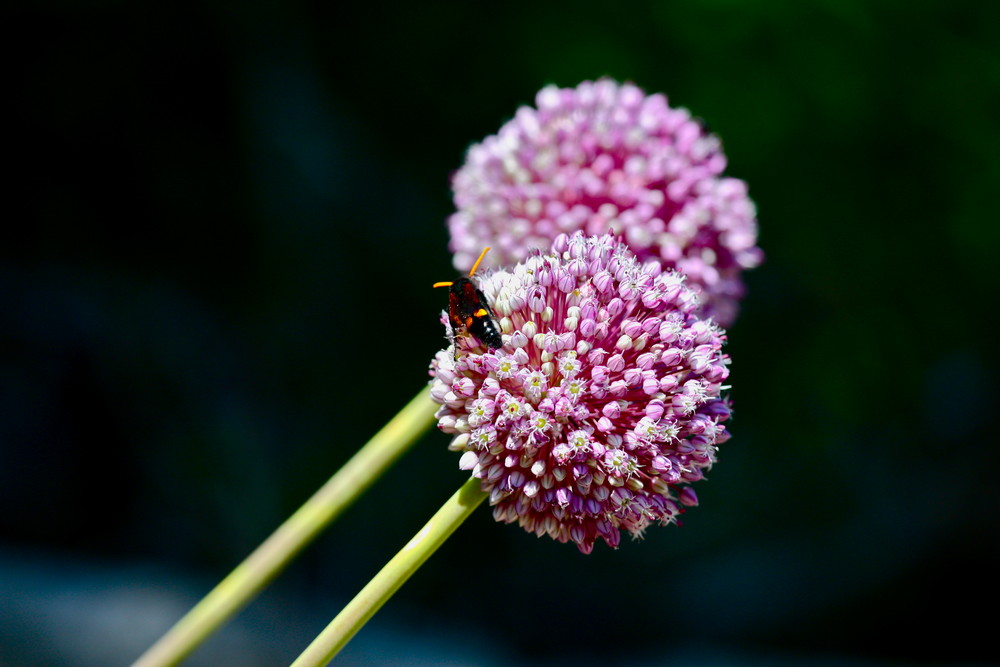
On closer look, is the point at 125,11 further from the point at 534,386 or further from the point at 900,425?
the point at 900,425

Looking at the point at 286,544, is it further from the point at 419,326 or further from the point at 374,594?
the point at 419,326

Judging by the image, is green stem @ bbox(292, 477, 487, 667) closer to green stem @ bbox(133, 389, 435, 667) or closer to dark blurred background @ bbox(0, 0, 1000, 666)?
green stem @ bbox(133, 389, 435, 667)

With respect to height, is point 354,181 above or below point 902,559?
below

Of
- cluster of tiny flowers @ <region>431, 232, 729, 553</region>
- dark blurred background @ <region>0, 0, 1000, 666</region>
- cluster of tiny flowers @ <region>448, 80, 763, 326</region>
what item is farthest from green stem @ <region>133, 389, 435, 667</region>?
dark blurred background @ <region>0, 0, 1000, 666</region>

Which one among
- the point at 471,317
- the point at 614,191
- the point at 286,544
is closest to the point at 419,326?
the point at 614,191

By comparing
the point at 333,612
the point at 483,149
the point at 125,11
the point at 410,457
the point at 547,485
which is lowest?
the point at 333,612

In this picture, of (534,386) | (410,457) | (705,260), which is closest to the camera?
(534,386)

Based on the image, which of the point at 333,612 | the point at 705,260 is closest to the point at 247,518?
the point at 333,612
